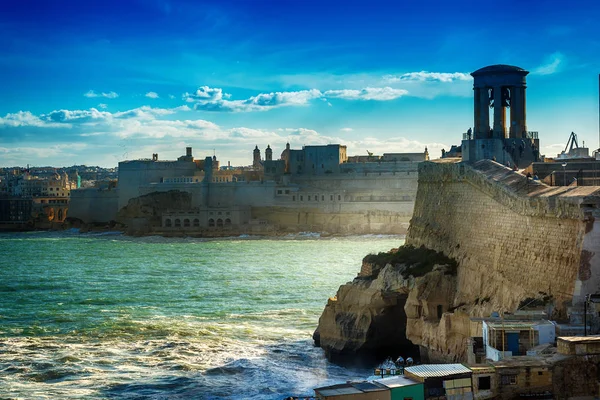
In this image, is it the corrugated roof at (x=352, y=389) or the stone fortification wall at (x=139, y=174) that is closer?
the corrugated roof at (x=352, y=389)

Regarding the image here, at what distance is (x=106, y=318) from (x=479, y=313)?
498 inches

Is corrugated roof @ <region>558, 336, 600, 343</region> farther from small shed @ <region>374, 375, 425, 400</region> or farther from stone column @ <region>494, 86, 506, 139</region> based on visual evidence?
stone column @ <region>494, 86, 506, 139</region>

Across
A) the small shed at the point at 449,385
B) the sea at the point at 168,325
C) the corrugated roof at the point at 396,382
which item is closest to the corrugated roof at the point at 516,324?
the small shed at the point at 449,385

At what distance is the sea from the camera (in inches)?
640

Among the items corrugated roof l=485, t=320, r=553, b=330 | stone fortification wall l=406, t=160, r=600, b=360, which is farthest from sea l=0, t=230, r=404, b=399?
corrugated roof l=485, t=320, r=553, b=330

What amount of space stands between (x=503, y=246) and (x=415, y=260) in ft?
11.8

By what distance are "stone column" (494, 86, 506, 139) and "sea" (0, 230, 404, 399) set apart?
22.6ft

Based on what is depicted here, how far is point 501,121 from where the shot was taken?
24.0m

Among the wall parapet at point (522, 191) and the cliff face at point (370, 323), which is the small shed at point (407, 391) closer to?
the wall parapet at point (522, 191)

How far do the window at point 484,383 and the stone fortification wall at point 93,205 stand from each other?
7122 centimetres

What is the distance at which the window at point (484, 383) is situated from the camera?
35.1 ft

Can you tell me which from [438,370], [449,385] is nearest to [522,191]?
[438,370]

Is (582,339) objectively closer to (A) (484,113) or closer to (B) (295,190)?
(A) (484,113)

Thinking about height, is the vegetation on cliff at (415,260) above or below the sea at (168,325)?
above
